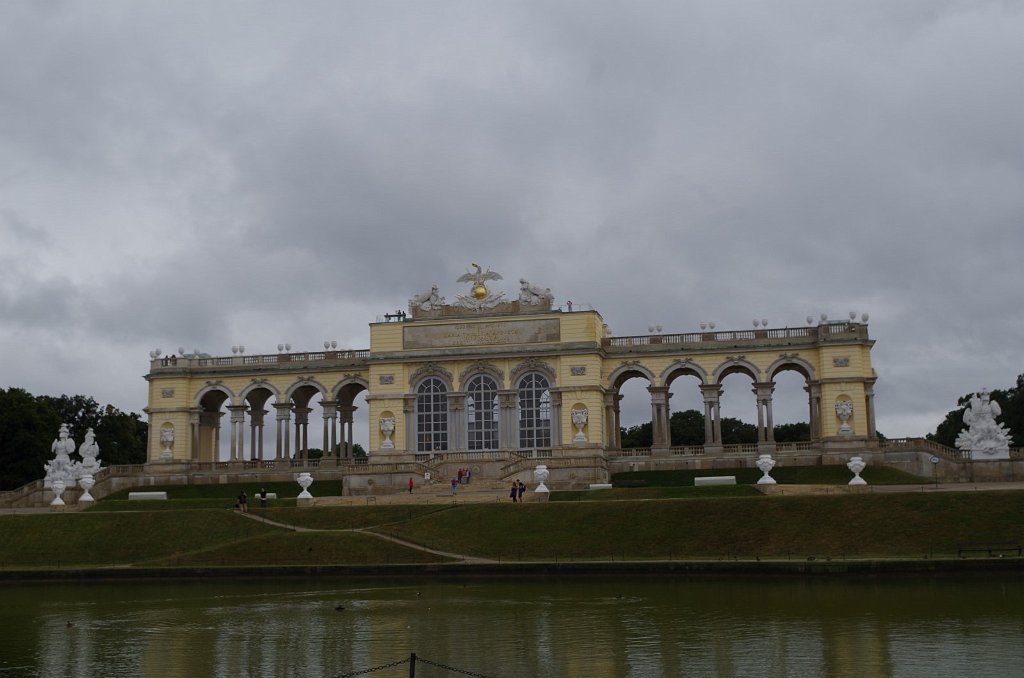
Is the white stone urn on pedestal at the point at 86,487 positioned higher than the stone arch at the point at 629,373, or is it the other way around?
the stone arch at the point at 629,373

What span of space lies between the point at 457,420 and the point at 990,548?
35744mm

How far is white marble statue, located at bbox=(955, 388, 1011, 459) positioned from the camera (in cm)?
5412

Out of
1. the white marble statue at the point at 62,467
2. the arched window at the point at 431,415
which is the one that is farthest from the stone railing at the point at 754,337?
the white marble statue at the point at 62,467

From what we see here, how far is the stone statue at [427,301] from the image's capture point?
223 ft

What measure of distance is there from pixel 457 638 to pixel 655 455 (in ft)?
134

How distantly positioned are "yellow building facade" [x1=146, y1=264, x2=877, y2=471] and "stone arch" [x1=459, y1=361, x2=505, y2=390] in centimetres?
6

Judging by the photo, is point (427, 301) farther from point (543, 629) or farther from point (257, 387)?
point (543, 629)

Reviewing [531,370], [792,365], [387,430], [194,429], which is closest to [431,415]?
[387,430]

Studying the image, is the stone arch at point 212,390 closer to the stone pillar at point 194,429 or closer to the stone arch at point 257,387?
the stone pillar at point 194,429

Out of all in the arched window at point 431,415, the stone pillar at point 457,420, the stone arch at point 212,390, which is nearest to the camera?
the stone pillar at point 457,420

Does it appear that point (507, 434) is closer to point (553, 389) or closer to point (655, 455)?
point (553, 389)

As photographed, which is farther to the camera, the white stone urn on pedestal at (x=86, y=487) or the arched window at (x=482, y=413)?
the arched window at (x=482, y=413)

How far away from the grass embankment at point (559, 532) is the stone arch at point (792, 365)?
2252cm

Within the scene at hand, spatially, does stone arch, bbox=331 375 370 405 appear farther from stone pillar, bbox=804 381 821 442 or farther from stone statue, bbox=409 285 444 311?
stone pillar, bbox=804 381 821 442
